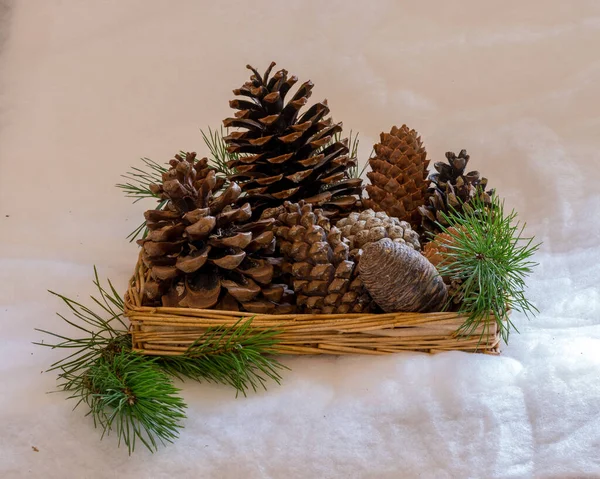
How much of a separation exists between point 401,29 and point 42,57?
0.71 metres

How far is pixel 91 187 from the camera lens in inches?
67.4

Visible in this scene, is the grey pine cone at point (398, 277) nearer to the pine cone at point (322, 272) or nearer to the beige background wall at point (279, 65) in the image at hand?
the pine cone at point (322, 272)

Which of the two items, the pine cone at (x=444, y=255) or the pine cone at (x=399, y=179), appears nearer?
the pine cone at (x=444, y=255)

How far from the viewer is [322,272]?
1.20 m

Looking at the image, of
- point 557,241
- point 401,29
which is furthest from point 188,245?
point 401,29

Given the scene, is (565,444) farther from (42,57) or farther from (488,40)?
(42,57)

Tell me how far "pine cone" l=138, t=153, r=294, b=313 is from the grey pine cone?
128 mm

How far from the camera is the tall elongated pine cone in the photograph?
53.5 inches

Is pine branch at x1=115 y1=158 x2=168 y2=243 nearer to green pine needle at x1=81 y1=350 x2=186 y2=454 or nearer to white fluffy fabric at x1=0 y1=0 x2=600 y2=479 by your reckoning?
white fluffy fabric at x1=0 y1=0 x2=600 y2=479

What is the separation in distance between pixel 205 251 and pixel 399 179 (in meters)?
0.37

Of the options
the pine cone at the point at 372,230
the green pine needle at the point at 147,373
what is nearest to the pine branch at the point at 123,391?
the green pine needle at the point at 147,373

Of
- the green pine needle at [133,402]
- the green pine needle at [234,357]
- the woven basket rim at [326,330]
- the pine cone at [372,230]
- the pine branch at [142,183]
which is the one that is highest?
the pine branch at [142,183]

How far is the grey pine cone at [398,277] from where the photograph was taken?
117 cm

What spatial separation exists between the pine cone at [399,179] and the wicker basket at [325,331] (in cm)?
27
